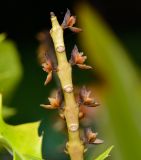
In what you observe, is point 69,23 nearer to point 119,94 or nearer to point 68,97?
point 68,97

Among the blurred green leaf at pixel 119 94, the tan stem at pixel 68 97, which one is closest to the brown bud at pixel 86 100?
the tan stem at pixel 68 97

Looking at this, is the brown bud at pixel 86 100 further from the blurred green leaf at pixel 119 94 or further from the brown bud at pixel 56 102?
the blurred green leaf at pixel 119 94

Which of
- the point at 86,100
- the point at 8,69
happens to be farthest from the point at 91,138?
the point at 8,69

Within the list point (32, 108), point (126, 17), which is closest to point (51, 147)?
point (32, 108)

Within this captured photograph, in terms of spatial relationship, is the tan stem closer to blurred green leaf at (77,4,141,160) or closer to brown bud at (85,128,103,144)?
brown bud at (85,128,103,144)

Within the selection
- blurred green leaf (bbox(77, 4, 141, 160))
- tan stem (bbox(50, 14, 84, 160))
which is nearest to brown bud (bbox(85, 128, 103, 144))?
tan stem (bbox(50, 14, 84, 160))

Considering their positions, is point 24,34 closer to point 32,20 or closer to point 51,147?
point 32,20
